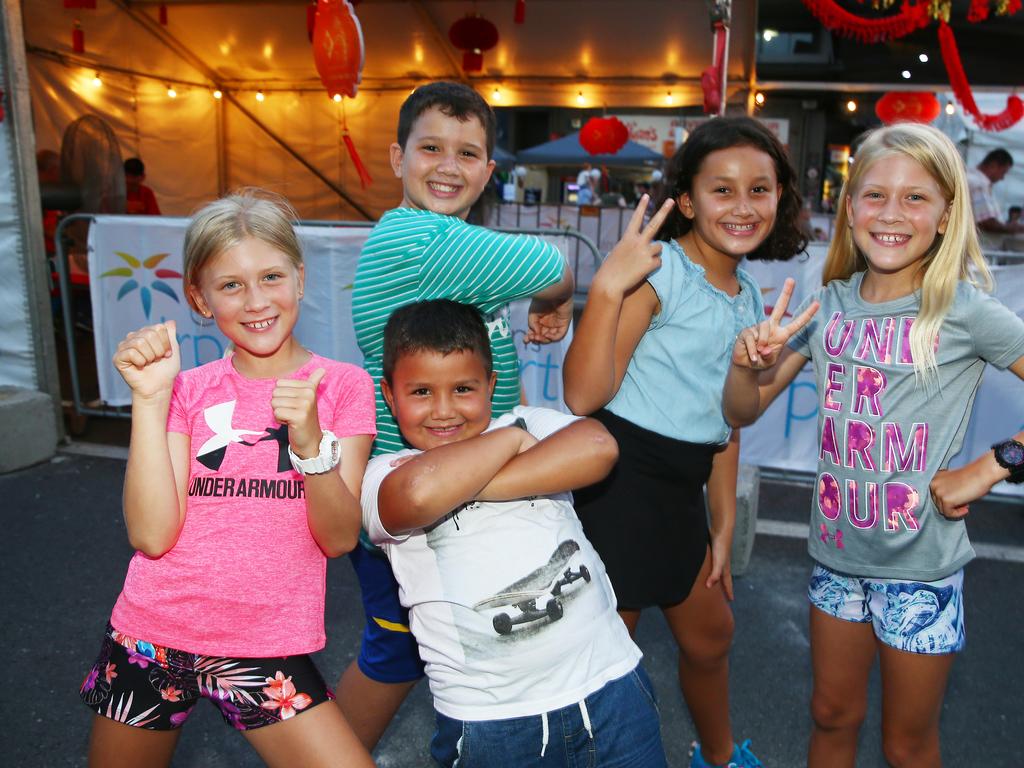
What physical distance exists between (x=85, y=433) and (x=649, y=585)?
5.39 m

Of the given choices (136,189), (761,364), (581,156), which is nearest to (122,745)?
(761,364)

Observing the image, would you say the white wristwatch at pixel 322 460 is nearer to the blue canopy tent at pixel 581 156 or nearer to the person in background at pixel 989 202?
the person in background at pixel 989 202

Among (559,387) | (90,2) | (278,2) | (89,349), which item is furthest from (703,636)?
(278,2)

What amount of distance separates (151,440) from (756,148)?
160 centimetres

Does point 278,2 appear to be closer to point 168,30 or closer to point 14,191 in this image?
point 168,30

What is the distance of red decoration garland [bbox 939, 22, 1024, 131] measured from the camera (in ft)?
26.9

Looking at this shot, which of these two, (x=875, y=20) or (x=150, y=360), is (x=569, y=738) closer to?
(x=150, y=360)

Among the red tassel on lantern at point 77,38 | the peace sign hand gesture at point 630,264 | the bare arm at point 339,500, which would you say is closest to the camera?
the bare arm at point 339,500

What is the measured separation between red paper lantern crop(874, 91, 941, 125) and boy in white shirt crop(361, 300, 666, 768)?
1100 cm

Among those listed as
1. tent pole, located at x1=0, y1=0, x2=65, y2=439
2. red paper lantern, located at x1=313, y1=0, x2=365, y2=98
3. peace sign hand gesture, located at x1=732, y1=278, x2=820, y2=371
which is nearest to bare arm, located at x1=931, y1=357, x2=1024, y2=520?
peace sign hand gesture, located at x1=732, y1=278, x2=820, y2=371

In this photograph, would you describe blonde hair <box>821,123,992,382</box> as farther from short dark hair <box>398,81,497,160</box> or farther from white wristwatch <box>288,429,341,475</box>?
white wristwatch <box>288,429,341,475</box>

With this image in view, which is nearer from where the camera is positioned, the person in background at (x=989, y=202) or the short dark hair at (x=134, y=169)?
the person in background at (x=989, y=202)

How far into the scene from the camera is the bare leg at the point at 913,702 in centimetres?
196

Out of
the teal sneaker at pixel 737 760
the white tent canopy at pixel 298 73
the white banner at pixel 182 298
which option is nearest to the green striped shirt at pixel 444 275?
the teal sneaker at pixel 737 760
